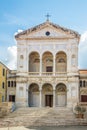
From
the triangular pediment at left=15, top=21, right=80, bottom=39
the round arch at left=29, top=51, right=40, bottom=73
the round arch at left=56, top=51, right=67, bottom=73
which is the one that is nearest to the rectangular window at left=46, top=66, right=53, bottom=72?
the round arch at left=56, top=51, right=67, bottom=73

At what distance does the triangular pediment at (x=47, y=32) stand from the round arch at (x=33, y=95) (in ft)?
30.1

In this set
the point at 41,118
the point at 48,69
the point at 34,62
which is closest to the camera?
the point at 41,118

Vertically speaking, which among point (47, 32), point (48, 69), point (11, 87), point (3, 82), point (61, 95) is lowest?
point (61, 95)

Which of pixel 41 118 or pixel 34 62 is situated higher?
pixel 34 62

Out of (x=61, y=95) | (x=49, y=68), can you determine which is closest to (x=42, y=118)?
(x=61, y=95)

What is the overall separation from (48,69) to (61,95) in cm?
551

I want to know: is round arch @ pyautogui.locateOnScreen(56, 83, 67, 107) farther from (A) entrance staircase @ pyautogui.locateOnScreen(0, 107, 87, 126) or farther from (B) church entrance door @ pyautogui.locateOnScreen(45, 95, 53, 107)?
(A) entrance staircase @ pyautogui.locateOnScreen(0, 107, 87, 126)

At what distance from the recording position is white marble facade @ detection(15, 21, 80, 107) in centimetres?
6450

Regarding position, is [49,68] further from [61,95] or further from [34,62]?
[61,95]

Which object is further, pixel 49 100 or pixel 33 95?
pixel 33 95

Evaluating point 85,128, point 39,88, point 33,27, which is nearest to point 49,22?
point 33,27

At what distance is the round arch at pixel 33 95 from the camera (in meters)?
66.6

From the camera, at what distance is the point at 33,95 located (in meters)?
67.2

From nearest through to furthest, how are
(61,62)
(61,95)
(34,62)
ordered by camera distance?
(61,95), (61,62), (34,62)
